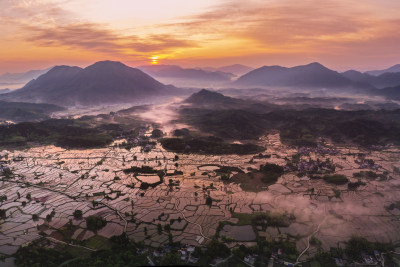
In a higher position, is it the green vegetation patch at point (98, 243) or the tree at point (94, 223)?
the tree at point (94, 223)

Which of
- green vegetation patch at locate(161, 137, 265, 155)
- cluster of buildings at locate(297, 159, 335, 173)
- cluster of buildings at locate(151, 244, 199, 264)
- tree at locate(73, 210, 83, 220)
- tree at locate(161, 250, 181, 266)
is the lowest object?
cluster of buildings at locate(151, 244, 199, 264)

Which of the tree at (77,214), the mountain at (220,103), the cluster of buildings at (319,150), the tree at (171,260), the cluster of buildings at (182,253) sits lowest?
the cluster of buildings at (182,253)

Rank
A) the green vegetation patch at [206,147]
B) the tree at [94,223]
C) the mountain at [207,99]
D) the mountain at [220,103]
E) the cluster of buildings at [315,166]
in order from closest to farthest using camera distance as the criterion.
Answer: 1. the tree at [94,223]
2. the cluster of buildings at [315,166]
3. the green vegetation patch at [206,147]
4. the mountain at [220,103]
5. the mountain at [207,99]

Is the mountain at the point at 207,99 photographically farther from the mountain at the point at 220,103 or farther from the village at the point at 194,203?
the village at the point at 194,203

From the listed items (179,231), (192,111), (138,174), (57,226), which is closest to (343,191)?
(179,231)

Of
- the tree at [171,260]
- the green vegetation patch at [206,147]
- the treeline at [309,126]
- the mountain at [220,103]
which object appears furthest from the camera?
the mountain at [220,103]

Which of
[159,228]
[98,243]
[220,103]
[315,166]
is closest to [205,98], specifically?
[220,103]

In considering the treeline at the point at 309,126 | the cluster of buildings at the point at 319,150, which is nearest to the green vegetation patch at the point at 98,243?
the cluster of buildings at the point at 319,150

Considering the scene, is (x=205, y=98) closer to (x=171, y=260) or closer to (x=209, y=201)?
(x=209, y=201)

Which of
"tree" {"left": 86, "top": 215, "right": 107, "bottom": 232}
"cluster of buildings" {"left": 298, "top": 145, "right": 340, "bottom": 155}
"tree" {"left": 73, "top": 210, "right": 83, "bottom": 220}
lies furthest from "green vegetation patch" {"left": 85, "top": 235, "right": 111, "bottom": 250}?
"cluster of buildings" {"left": 298, "top": 145, "right": 340, "bottom": 155}

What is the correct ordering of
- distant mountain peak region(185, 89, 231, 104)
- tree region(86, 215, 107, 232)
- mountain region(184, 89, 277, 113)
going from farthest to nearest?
distant mountain peak region(185, 89, 231, 104), mountain region(184, 89, 277, 113), tree region(86, 215, 107, 232)

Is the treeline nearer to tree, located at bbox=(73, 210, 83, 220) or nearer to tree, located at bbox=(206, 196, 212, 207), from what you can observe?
tree, located at bbox=(206, 196, 212, 207)
